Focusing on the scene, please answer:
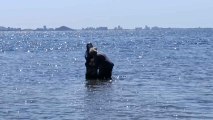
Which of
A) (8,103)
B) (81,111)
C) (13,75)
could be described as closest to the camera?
(81,111)

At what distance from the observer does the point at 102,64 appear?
118 ft

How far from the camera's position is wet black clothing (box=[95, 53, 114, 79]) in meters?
35.9

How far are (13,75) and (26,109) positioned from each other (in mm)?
18709

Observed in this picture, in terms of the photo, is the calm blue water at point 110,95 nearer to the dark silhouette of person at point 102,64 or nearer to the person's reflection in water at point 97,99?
the person's reflection in water at point 97,99

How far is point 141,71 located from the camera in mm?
45375

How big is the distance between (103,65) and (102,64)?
233mm

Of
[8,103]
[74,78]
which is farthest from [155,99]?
[74,78]

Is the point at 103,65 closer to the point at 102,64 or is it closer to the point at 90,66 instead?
A: the point at 102,64

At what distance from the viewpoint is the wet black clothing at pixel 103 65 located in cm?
3591

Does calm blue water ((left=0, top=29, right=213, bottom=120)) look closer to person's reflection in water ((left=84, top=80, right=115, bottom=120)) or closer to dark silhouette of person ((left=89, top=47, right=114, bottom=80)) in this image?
person's reflection in water ((left=84, top=80, right=115, bottom=120))

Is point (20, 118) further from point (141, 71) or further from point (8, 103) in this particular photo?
point (141, 71)

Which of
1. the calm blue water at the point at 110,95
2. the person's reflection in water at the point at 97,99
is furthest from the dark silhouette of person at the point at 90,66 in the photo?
the calm blue water at the point at 110,95

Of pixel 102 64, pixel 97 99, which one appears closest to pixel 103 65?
pixel 102 64

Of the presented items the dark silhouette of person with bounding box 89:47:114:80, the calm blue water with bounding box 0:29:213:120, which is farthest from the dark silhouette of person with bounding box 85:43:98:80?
the calm blue water with bounding box 0:29:213:120
